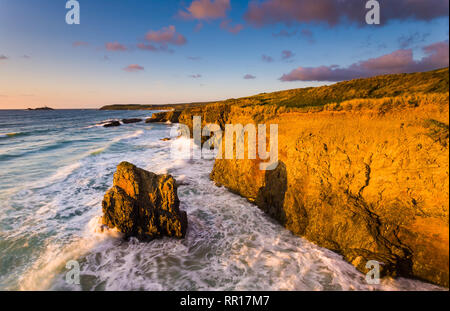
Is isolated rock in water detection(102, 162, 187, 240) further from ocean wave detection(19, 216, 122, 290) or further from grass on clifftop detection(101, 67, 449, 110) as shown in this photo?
grass on clifftop detection(101, 67, 449, 110)

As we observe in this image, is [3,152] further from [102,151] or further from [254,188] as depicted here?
[254,188]

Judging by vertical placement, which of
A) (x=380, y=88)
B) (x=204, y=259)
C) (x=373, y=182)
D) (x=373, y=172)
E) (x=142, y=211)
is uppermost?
(x=380, y=88)

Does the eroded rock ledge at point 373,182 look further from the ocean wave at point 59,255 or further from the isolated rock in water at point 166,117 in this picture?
the isolated rock in water at point 166,117

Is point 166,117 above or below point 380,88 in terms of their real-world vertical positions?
above

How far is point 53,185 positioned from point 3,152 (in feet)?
53.5

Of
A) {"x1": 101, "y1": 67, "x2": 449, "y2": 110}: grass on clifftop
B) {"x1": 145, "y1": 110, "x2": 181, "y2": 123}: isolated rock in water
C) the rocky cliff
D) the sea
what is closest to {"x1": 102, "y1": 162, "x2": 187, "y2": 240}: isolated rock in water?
the sea

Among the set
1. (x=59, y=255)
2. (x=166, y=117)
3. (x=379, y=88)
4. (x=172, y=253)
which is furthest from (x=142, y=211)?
(x=166, y=117)

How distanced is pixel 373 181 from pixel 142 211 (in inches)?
296

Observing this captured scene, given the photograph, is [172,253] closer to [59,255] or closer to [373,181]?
[59,255]

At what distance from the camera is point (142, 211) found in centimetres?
715

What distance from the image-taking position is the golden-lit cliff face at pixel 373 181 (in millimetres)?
4809

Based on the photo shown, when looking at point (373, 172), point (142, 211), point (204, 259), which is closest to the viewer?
point (373, 172)

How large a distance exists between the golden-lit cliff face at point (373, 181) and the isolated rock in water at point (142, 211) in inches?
165

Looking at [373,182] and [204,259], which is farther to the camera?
[204,259]
